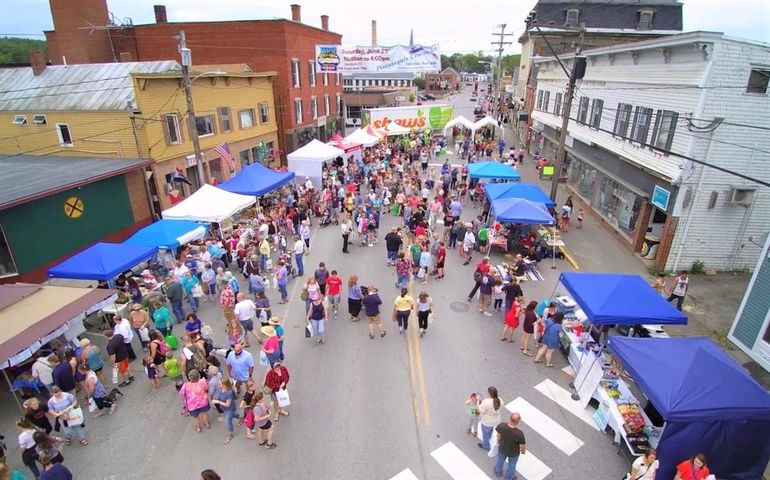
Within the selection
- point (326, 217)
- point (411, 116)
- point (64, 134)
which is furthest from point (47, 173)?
point (411, 116)

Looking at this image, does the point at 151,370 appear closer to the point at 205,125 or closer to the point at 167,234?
the point at 167,234

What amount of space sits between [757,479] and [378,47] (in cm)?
4730

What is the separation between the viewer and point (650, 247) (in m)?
15.5

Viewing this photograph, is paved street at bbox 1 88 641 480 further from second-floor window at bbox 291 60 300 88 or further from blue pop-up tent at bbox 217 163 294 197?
second-floor window at bbox 291 60 300 88

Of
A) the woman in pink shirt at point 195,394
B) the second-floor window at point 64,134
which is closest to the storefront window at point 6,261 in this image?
the second-floor window at point 64,134

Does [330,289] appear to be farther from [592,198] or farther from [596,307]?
[592,198]

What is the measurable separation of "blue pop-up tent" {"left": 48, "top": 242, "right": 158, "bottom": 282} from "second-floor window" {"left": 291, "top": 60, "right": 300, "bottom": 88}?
74.2 ft

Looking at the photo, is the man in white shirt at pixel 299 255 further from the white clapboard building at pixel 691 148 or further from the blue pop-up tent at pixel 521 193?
the white clapboard building at pixel 691 148

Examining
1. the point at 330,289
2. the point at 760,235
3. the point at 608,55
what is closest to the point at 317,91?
the point at 608,55

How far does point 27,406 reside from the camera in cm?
739

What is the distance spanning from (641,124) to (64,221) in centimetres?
2131

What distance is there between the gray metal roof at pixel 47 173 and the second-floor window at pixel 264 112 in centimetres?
1162

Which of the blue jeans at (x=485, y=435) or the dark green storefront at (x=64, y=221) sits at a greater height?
the dark green storefront at (x=64, y=221)

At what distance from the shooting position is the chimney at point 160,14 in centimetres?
3100
